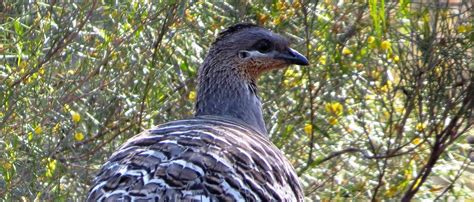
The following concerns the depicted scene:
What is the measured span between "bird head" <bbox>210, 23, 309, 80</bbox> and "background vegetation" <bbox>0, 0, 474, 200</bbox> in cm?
44

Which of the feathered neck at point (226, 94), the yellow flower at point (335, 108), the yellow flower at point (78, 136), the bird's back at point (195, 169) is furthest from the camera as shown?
the yellow flower at point (335, 108)

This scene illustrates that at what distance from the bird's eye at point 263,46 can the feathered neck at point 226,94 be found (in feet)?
0.60

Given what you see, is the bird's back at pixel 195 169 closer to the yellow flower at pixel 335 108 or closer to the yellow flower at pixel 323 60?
the yellow flower at pixel 335 108

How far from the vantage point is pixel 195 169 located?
562 cm

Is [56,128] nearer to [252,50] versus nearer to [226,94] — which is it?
[226,94]

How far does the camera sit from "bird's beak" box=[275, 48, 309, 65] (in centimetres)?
750

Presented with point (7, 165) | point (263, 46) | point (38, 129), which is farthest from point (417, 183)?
point (7, 165)

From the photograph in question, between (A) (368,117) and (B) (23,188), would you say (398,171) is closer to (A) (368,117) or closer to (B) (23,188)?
(A) (368,117)

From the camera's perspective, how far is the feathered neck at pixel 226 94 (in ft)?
24.1

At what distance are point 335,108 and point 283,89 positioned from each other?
45 cm

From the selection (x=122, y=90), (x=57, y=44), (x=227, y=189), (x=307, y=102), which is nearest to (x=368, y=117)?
(x=307, y=102)

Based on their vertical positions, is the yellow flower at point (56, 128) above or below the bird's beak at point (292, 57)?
below

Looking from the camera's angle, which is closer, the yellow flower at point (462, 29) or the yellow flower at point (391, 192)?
the yellow flower at point (462, 29)

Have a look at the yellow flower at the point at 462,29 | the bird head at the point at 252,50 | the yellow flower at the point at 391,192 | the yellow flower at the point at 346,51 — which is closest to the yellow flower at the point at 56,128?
the bird head at the point at 252,50
